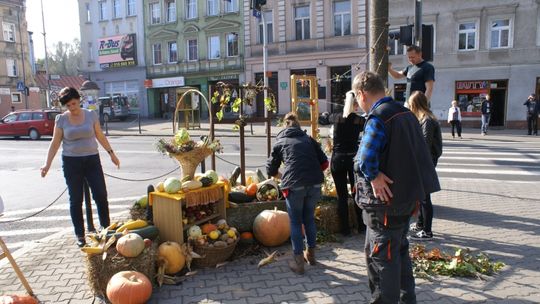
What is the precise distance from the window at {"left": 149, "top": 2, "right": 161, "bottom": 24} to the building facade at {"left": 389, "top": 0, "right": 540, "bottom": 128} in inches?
723

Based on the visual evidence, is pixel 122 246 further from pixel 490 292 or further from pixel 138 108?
pixel 138 108

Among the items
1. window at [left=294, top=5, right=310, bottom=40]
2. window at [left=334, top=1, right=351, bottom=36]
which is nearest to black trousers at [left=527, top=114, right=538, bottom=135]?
window at [left=334, top=1, right=351, bottom=36]

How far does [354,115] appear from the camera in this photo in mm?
5094

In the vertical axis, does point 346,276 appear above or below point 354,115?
below

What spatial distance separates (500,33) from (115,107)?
A: 26.8 m

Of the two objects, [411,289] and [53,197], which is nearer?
[411,289]

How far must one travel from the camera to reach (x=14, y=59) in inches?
1569

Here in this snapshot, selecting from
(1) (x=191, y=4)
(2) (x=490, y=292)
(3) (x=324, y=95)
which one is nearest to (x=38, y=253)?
(2) (x=490, y=292)

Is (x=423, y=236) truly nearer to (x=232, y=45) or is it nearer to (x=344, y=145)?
(x=344, y=145)

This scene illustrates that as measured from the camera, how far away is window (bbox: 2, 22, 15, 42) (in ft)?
129

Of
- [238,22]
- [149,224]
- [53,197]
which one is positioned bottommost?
[53,197]

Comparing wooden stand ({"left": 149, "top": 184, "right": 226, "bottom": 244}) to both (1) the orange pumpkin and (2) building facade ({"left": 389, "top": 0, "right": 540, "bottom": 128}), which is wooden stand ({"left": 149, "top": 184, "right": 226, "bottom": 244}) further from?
(2) building facade ({"left": 389, "top": 0, "right": 540, "bottom": 128})

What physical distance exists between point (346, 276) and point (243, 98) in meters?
3.12

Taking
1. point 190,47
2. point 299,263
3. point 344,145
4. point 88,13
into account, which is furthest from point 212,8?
point 299,263
